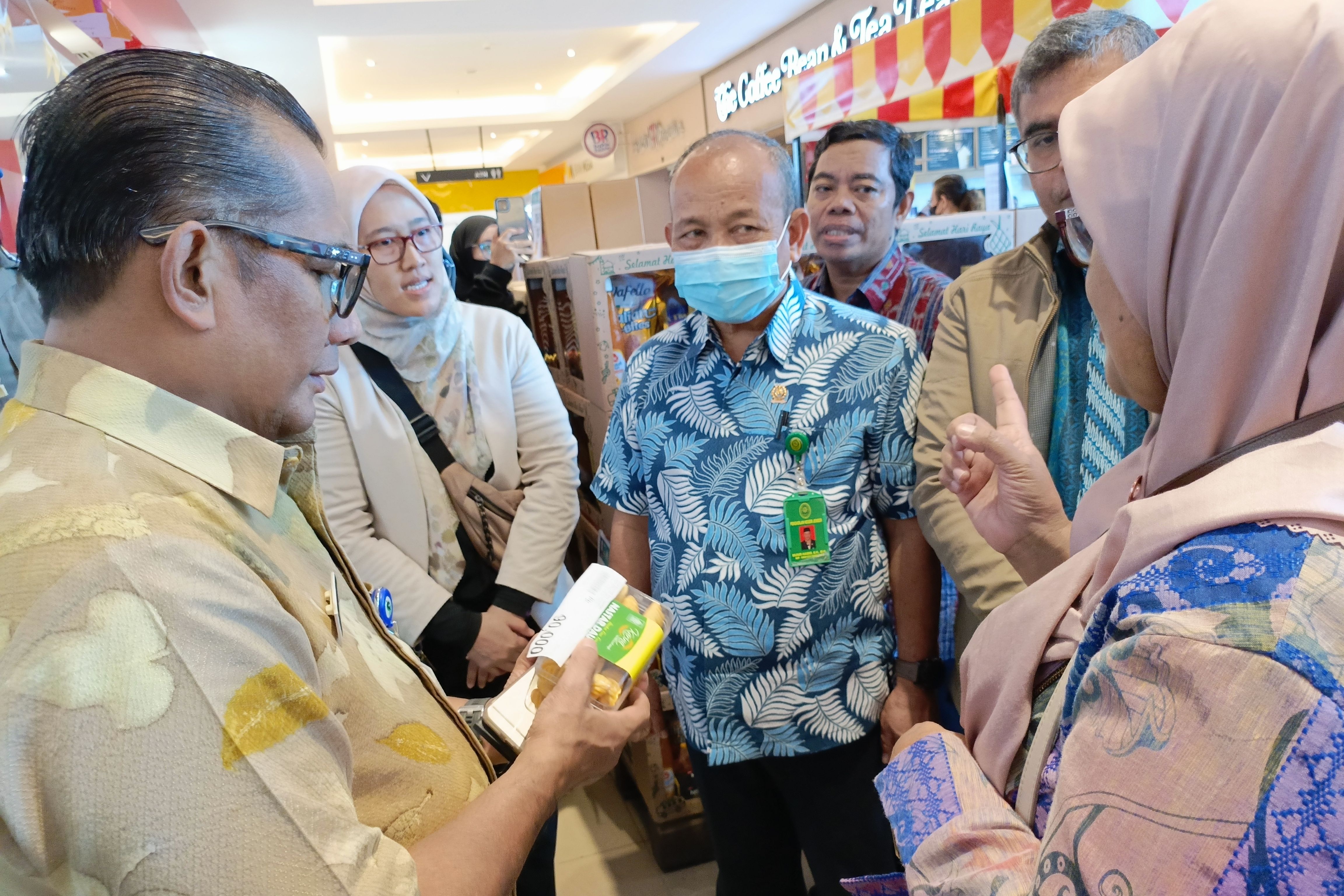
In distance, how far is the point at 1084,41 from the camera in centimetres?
158

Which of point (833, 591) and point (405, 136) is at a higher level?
point (405, 136)

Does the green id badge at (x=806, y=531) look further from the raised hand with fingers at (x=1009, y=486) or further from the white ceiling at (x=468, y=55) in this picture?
the white ceiling at (x=468, y=55)

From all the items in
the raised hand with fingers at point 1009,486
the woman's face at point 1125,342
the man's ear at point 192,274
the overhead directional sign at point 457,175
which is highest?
the overhead directional sign at point 457,175

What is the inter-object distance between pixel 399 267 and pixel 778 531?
4.02ft

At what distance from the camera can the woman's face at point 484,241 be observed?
4609 mm

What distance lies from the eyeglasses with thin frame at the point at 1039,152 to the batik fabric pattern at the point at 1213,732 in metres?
1.24

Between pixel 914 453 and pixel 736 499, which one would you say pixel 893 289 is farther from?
pixel 736 499

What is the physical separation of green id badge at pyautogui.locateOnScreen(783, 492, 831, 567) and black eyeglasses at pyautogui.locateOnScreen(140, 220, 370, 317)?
93 cm

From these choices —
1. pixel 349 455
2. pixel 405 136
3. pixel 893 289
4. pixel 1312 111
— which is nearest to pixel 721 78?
pixel 405 136

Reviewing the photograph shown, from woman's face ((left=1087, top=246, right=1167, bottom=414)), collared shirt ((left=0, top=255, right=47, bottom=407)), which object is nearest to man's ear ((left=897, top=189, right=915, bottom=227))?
woman's face ((left=1087, top=246, right=1167, bottom=414))

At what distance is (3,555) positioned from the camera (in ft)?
2.15

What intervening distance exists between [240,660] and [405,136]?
57.1 feet

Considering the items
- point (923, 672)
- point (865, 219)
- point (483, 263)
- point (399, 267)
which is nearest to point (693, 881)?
point (923, 672)

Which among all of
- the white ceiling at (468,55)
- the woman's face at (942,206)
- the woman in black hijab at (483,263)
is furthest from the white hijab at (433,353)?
the white ceiling at (468,55)
